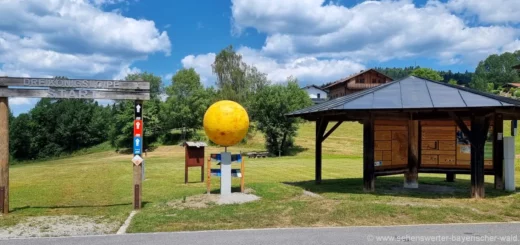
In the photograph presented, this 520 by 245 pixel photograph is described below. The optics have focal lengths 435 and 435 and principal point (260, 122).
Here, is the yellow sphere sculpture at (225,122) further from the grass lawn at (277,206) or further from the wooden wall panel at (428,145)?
the wooden wall panel at (428,145)

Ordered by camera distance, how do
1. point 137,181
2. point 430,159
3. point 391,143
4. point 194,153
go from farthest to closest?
point 194,153
point 430,159
point 391,143
point 137,181

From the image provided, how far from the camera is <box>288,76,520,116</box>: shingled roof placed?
13.1 m

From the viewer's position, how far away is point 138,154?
12.0m

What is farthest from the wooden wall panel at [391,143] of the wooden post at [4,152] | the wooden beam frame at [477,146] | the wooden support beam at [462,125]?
the wooden post at [4,152]

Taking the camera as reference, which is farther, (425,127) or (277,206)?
(425,127)

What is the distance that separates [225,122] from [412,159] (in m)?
8.10

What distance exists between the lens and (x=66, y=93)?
1165 cm

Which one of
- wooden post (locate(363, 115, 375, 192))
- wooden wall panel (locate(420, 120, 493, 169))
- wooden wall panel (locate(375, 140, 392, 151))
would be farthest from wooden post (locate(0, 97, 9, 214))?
wooden wall panel (locate(420, 120, 493, 169))

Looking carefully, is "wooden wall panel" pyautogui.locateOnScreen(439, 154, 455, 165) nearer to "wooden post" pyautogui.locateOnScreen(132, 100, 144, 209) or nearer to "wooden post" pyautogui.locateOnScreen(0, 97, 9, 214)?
"wooden post" pyautogui.locateOnScreen(132, 100, 144, 209)

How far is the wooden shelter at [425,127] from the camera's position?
13.5 metres

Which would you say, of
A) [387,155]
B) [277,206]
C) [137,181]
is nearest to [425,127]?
[387,155]

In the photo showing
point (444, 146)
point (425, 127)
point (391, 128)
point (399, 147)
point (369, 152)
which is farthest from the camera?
point (425, 127)

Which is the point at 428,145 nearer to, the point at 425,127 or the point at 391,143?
the point at 425,127

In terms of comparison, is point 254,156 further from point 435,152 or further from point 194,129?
point 435,152
